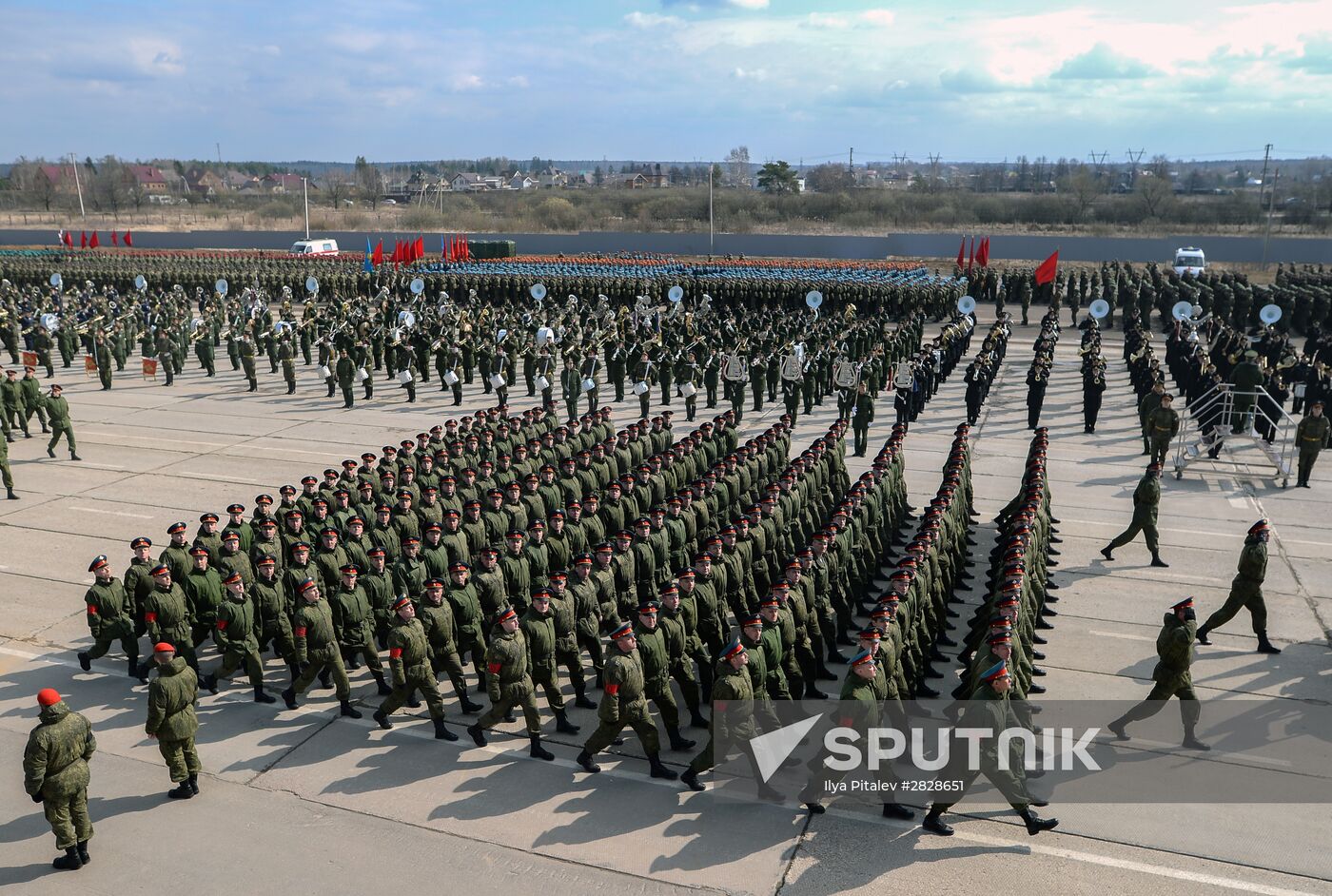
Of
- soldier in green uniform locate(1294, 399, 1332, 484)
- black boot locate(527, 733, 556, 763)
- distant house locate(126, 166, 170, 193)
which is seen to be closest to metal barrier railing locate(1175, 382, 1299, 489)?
soldier in green uniform locate(1294, 399, 1332, 484)

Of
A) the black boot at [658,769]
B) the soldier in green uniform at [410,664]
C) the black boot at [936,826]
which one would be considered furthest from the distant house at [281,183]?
the black boot at [936,826]

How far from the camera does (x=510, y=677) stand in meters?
7.97

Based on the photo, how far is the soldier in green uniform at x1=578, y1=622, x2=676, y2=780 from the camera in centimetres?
748

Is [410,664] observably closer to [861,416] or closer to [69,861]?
[69,861]

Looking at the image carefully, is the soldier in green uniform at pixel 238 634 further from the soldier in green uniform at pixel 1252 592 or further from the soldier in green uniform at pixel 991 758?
the soldier in green uniform at pixel 1252 592

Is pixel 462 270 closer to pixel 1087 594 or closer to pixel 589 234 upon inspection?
pixel 589 234

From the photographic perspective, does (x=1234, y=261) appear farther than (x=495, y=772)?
Yes

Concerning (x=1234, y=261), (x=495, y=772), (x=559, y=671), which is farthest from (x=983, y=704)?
(x=1234, y=261)

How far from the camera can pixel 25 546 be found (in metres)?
13.2

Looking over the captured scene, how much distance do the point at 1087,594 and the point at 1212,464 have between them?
750 cm

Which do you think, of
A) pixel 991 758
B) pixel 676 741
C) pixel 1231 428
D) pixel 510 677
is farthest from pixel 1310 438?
pixel 510 677

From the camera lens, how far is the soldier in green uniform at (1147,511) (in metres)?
12.0

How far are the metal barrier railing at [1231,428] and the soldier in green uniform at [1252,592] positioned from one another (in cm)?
715

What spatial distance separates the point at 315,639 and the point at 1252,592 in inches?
344
